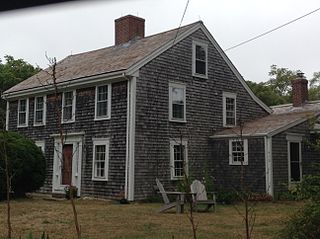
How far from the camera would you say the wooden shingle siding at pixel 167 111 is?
17000mm

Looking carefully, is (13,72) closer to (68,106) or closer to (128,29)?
(128,29)

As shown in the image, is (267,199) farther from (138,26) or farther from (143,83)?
(138,26)

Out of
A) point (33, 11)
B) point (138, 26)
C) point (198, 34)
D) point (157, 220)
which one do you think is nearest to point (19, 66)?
point (138, 26)

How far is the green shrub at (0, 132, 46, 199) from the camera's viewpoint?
15.4m

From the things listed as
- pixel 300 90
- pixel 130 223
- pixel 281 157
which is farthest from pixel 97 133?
pixel 300 90

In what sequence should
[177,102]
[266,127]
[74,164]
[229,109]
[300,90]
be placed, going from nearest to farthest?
[266,127]
[177,102]
[74,164]
[229,109]
[300,90]

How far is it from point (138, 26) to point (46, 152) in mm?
7349

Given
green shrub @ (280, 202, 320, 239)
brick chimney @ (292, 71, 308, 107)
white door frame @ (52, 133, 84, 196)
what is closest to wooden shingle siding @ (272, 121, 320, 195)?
brick chimney @ (292, 71, 308, 107)

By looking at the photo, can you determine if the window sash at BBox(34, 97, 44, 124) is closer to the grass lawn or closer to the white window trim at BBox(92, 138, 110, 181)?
the white window trim at BBox(92, 138, 110, 181)

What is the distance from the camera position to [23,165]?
15.7 meters

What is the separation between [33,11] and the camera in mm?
1668

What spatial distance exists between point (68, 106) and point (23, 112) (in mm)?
3633

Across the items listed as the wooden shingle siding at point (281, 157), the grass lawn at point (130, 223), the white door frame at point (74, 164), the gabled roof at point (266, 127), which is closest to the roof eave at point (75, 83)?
the white door frame at point (74, 164)

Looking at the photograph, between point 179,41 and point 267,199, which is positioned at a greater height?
point 179,41
